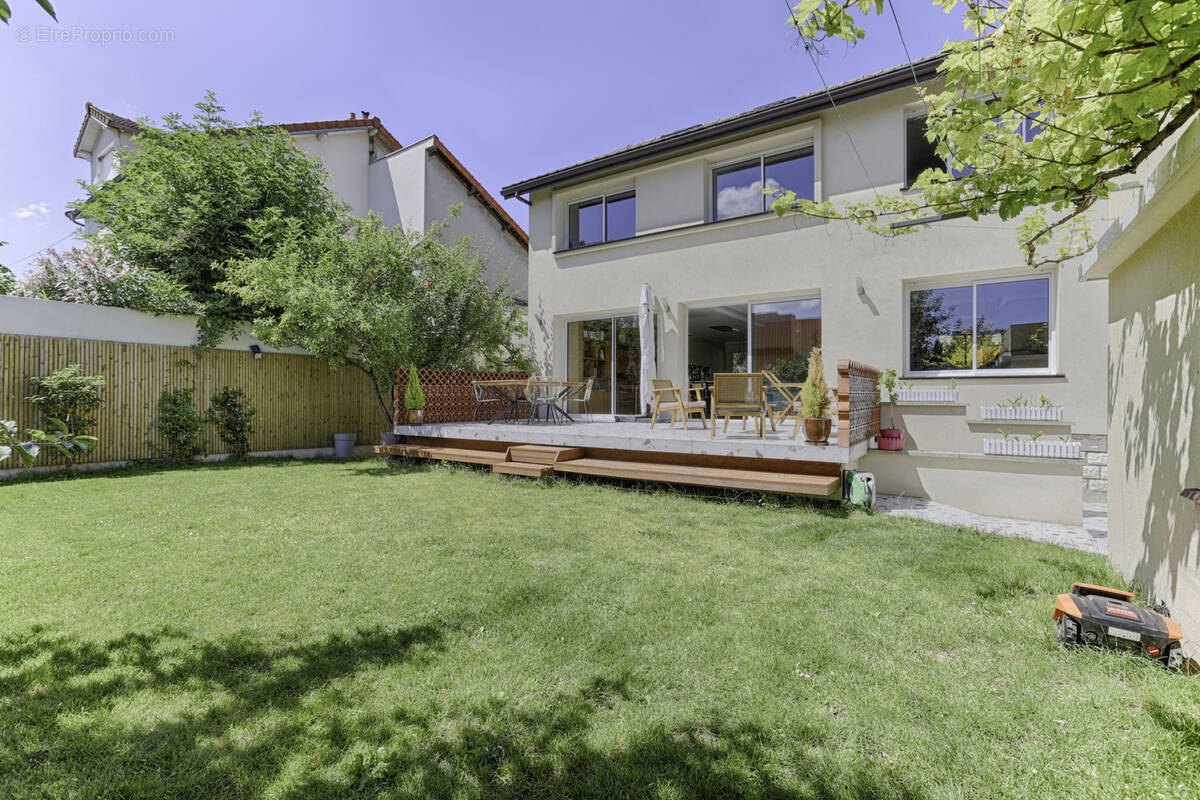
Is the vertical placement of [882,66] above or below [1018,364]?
above

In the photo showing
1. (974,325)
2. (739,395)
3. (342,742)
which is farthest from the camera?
(974,325)

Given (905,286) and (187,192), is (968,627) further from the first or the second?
(187,192)

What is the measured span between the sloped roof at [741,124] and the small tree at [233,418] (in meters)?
7.63

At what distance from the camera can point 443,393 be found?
1052 cm

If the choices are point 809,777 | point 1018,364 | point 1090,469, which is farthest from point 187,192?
point 1090,469

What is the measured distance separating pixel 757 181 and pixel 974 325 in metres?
4.42

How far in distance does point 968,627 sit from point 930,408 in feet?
16.9

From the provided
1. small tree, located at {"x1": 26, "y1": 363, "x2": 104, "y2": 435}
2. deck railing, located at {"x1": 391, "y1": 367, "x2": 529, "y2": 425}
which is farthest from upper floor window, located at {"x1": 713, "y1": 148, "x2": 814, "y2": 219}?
small tree, located at {"x1": 26, "y1": 363, "x2": 104, "y2": 435}

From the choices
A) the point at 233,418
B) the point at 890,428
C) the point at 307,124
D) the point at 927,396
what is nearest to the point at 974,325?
the point at 927,396

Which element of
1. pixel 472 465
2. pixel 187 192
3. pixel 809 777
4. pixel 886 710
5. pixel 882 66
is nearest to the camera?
pixel 809 777

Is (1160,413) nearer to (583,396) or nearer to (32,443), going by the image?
(32,443)

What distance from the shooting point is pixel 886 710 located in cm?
219

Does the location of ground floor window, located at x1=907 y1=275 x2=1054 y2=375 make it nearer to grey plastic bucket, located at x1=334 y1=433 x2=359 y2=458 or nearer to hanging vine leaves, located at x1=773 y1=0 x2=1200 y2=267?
hanging vine leaves, located at x1=773 y1=0 x2=1200 y2=267

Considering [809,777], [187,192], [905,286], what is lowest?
[809,777]
